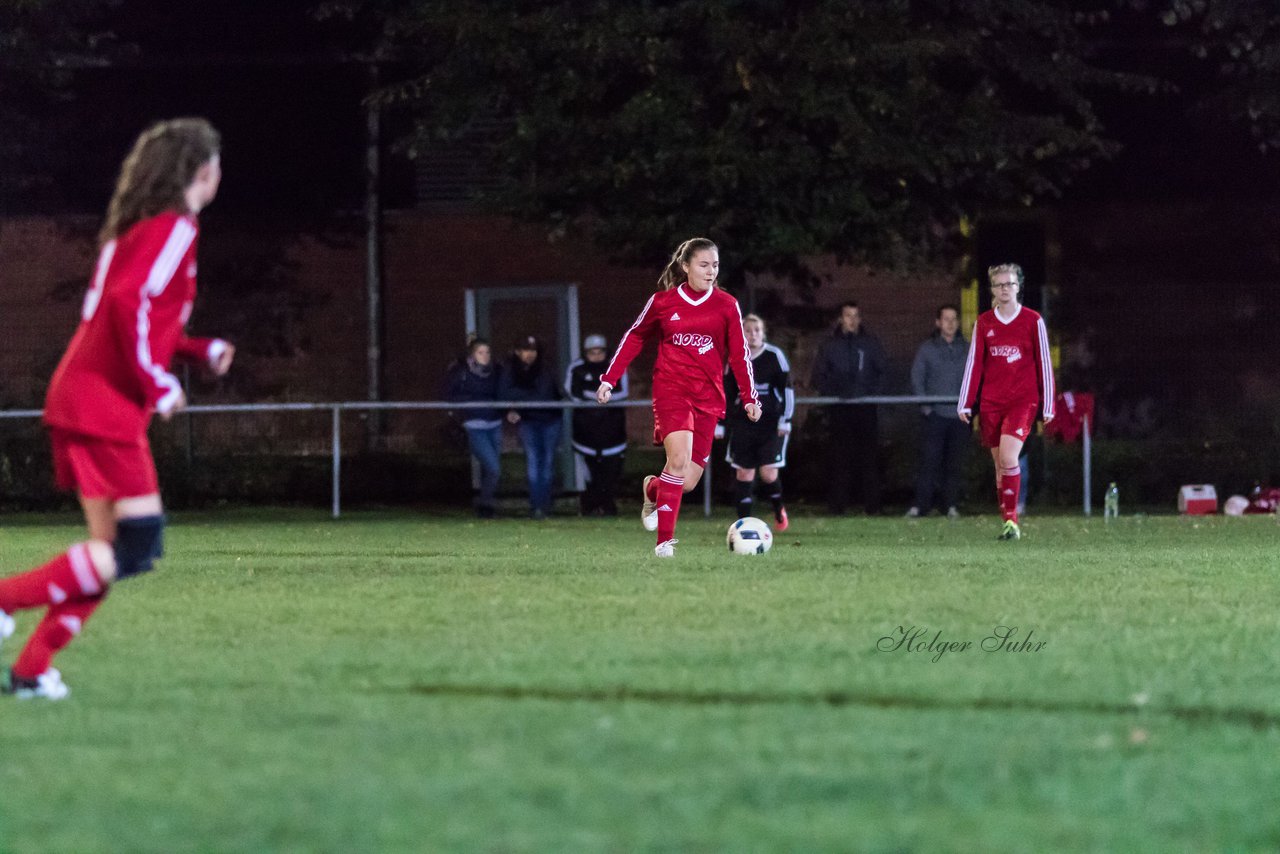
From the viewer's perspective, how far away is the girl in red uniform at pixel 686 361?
13.5 meters

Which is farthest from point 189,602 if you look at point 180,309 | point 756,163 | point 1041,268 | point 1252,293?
point 1041,268

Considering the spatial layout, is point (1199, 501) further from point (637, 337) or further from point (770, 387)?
point (637, 337)

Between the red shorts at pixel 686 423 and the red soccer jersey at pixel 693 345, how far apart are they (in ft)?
0.19

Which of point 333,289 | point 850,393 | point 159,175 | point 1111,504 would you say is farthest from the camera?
point 333,289

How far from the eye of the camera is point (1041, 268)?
1129 inches

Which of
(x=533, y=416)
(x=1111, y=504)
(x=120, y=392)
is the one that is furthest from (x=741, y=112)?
(x=120, y=392)

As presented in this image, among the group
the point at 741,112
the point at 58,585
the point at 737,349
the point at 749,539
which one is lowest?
the point at 749,539

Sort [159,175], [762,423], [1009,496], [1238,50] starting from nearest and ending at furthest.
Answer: [159,175] → [1009,496] → [762,423] → [1238,50]

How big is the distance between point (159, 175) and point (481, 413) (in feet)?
46.6

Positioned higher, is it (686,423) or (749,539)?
(686,423)

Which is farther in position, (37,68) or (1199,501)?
(37,68)

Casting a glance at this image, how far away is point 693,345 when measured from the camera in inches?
531

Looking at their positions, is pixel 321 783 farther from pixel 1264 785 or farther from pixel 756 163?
pixel 756 163

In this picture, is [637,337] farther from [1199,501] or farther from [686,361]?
[1199,501]
